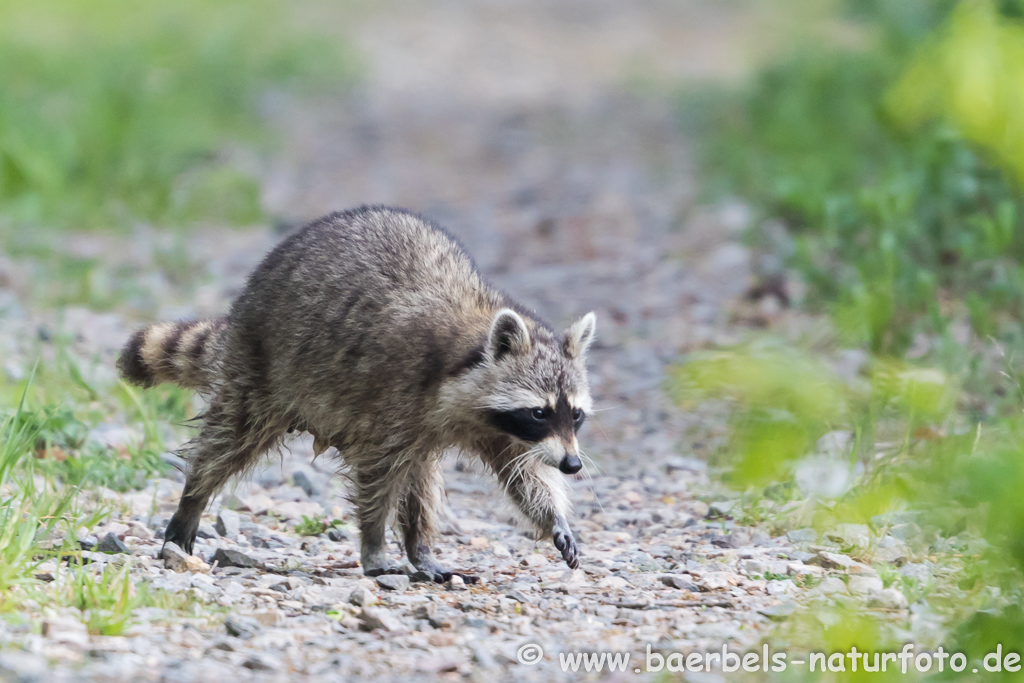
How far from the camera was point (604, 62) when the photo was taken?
18.2m

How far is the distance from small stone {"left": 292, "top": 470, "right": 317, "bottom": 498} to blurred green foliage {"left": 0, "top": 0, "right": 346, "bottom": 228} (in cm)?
430

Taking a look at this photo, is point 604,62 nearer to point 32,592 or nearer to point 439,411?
point 439,411

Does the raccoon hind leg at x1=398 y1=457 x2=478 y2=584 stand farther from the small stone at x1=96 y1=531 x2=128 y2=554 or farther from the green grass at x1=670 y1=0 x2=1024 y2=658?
the green grass at x1=670 y1=0 x2=1024 y2=658

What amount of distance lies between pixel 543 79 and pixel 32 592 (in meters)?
14.1

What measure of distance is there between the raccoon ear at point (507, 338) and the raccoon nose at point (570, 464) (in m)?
0.45

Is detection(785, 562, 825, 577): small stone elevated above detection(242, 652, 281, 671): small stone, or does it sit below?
above

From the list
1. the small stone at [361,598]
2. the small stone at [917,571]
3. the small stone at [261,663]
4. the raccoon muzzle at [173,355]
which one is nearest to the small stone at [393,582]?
the small stone at [361,598]

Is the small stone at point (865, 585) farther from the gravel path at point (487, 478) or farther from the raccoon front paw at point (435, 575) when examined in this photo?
the raccoon front paw at point (435, 575)

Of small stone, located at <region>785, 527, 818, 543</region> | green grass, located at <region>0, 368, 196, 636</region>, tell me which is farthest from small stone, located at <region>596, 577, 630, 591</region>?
green grass, located at <region>0, 368, 196, 636</region>

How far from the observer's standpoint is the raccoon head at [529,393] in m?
4.33

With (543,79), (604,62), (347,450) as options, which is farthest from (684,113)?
(347,450)

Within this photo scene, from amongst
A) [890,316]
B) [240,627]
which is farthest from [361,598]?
[890,316]

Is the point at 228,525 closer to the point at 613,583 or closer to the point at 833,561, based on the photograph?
the point at 613,583

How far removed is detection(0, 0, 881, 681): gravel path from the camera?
133 inches
